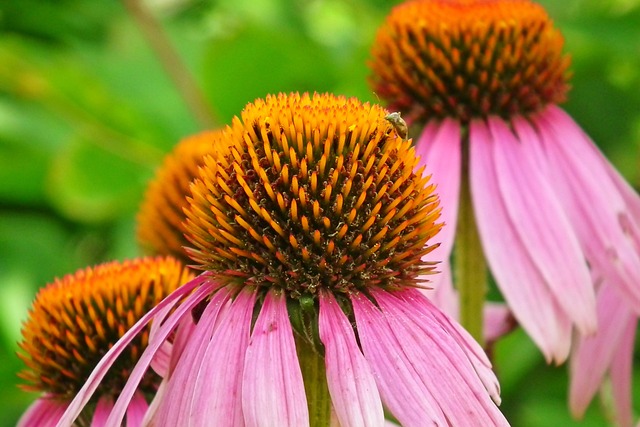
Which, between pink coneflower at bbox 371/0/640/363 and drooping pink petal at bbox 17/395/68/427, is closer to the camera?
drooping pink petal at bbox 17/395/68/427

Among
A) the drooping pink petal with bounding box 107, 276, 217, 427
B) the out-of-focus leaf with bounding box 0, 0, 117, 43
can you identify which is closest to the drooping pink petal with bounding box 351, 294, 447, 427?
the drooping pink petal with bounding box 107, 276, 217, 427

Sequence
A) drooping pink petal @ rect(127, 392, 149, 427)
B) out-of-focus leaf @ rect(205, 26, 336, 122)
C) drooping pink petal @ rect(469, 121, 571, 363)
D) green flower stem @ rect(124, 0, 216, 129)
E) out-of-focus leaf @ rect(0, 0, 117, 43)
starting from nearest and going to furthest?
drooping pink petal @ rect(127, 392, 149, 427), drooping pink petal @ rect(469, 121, 571, 363), green flower stem @ rect(124, 0, 216, 129), out-of-focus leaf @ rect(205, 26, 336, 122), out-of-focus leaf @ rect(0, 0, 117, 43)

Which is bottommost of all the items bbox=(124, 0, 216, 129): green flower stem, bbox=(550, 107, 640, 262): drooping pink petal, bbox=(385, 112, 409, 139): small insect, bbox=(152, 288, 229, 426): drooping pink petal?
bbox=(152, 288, 229, 426): drooping pink petal

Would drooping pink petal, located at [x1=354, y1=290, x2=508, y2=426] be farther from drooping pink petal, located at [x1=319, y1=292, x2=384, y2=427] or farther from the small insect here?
the small insect

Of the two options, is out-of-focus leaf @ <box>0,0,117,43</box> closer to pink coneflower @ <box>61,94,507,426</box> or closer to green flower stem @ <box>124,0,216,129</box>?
green flower stem @ <box>124,0,216,129</box>

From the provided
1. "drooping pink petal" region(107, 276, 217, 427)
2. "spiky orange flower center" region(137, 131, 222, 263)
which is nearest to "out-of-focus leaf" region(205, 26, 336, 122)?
"spiky orange flower center" region(137, 131, 222, 263)

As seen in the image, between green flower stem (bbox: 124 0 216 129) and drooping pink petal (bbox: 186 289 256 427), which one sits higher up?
green flower stem (bbox: 124 0 216 129)

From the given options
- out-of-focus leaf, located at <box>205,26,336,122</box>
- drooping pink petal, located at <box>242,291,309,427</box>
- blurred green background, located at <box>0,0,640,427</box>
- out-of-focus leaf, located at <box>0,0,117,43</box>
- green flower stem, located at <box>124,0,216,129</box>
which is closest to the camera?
drooping pink petal, located at <box>242,291,309,427</box>

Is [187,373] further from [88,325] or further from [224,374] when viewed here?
[88,325]
